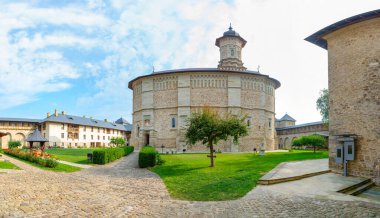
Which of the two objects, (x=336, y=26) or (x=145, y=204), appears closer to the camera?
(x=145, y=204)

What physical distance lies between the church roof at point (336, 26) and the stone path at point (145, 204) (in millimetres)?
9311

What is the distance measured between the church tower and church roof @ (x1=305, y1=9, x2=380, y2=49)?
25.1 m

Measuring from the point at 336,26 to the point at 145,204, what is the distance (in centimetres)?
1335

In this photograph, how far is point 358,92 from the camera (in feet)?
42.5

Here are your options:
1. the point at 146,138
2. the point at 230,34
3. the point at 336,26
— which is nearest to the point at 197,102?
the point at 146,138

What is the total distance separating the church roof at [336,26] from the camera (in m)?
12.4

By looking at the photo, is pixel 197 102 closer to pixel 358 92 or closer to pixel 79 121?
pixel 358 92

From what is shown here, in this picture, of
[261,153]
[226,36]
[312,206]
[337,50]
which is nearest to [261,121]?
[261,153]

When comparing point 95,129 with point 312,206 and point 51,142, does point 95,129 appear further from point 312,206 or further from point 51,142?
point 312,206

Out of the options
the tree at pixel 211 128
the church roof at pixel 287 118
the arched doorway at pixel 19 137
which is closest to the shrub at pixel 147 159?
the tree at pixel 211 128

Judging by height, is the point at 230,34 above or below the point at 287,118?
above

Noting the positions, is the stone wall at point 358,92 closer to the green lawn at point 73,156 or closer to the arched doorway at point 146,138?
the green lawn at point 73,156

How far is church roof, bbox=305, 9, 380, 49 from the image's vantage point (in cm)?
1240

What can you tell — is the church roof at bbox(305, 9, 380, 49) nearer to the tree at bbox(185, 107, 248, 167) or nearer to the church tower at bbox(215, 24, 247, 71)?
the tree at bbox(185, 107, 248, 167)
